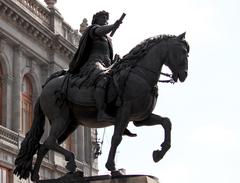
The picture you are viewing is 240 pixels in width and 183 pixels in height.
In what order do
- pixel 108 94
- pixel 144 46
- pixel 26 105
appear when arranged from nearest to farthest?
1. pixel 108 94
2. pixel 144 46
3. pixel 26 105

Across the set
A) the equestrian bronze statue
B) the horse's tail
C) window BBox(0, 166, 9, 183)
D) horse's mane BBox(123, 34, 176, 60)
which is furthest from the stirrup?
window BBox(0, 166, 9, 183)

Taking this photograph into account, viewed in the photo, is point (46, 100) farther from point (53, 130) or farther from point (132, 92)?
point (132, 92)

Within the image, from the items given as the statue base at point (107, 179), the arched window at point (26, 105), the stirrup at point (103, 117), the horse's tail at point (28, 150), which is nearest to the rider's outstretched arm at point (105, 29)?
the stirrup at point (103, 117)

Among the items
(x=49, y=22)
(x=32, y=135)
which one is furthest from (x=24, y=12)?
(x=32, y=135)

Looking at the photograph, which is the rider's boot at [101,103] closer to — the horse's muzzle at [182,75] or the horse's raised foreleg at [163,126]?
the horse's raised foreleg at [163,126]

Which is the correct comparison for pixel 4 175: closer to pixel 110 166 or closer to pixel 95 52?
pixel 95 52

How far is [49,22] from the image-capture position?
124 ft

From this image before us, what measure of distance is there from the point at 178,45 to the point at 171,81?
582mm

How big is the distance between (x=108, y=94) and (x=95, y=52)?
41.9 inches

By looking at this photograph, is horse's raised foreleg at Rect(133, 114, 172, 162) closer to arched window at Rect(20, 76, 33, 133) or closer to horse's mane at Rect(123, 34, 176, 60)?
horse's mane at Rect(123, 34, 176, 60)

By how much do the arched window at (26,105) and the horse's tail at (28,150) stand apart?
22.9 meters

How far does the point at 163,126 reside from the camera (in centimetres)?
1033

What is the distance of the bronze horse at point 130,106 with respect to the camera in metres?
10.1

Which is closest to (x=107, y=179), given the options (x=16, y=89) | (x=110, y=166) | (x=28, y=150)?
(x=110, y=166)
